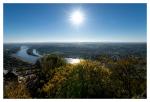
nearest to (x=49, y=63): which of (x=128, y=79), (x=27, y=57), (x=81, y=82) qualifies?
(x=27, y=57)

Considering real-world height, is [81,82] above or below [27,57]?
below

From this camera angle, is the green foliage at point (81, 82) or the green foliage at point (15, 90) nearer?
the green foliage at point (15, 90)

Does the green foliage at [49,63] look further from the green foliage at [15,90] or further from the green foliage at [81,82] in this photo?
the green foliage at [15,90]

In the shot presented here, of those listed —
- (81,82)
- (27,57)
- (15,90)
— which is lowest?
(15,90)

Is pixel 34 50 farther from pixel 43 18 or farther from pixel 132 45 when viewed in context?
pixel 132 45

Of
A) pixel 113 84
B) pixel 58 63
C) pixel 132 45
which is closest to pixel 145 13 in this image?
pixel 132 45

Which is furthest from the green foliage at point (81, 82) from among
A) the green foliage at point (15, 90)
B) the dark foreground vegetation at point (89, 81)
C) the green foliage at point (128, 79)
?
the green foliage at point (15, 90)

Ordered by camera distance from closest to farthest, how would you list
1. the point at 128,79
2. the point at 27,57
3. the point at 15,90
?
the point at 15,90 → the point at 128,79 → the point at 27,57

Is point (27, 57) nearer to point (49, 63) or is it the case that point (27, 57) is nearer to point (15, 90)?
point (49, 63)

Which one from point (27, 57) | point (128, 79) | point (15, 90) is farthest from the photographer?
point (27, 57)
